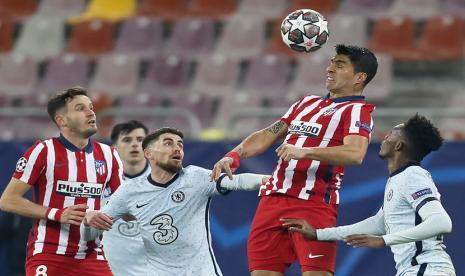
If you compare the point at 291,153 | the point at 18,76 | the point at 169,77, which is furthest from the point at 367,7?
the point at 291,153

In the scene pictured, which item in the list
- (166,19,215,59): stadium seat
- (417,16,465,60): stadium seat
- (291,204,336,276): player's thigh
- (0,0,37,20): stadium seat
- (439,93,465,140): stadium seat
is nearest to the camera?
(291,204,336,276): player's thigh

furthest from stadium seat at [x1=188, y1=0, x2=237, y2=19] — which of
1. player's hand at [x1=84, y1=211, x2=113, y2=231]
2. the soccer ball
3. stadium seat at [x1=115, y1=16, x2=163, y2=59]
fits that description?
player's hand at [x1=84, y1=211, x2=113, y2=231]

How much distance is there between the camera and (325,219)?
7.06m

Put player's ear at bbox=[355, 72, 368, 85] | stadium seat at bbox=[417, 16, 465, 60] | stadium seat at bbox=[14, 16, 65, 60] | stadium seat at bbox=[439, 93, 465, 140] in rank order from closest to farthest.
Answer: player's ear at bbox=[355, 72, 368, 85], stadium seat at bbox=[439, 93, 465, 140], stadium seat at bbox=[417, 16, 465, 60], stadium seat at bbox=[14, 16, 65, 60]

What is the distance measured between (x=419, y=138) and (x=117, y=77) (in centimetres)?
884

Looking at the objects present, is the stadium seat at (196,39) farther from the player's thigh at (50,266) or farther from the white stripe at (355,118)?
the white stripe at (355,118)

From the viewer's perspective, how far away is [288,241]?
709 centimetres

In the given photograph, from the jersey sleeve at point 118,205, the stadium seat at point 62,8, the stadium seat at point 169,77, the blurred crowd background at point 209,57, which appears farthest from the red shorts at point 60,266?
the stadium seat at point 62,8

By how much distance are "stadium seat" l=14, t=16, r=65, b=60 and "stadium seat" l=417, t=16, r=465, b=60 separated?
215 inches

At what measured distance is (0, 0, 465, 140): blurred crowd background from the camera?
13938 mm

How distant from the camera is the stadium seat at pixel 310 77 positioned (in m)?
14.0


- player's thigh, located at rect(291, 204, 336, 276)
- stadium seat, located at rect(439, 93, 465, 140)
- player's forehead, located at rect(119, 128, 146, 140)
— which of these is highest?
stadium seat, located at rect(439, 93, 465, 140)

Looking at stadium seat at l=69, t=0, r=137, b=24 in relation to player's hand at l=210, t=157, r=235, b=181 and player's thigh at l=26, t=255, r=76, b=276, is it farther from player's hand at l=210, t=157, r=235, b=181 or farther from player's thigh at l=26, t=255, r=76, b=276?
player's hand at l=210, t=157, r=235, b=181

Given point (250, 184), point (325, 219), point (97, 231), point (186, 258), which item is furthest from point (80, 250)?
point (325, 219)
